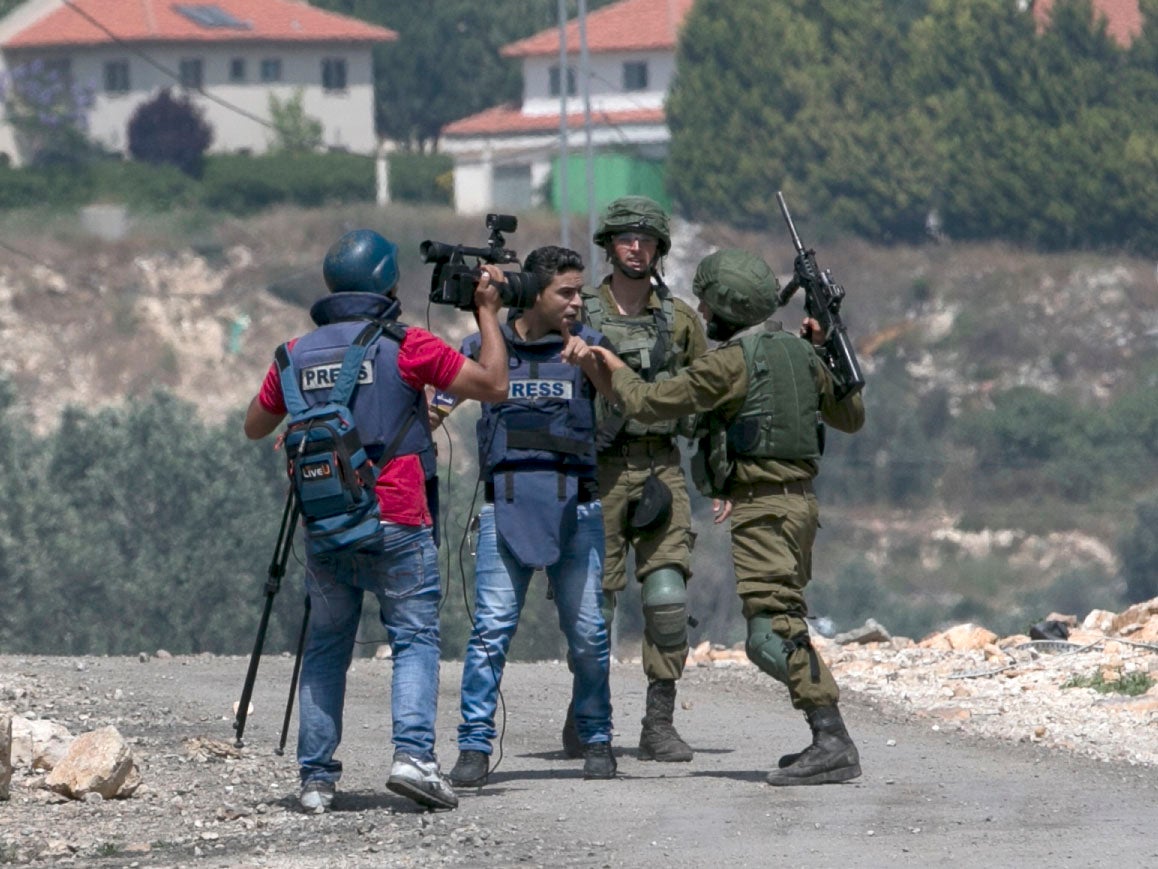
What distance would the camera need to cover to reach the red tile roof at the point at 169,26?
76.8 m

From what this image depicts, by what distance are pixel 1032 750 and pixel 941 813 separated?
1.88 meters

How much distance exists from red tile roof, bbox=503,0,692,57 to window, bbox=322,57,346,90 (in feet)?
17.7

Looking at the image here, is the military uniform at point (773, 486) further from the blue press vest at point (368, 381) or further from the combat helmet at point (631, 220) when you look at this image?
the blue press vest at point (368, 381)

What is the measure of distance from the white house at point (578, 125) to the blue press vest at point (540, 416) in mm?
63043

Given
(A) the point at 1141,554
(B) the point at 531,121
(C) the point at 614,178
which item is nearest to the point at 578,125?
(B) the point at 531,121

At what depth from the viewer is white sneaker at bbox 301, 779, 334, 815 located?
22.6 feet

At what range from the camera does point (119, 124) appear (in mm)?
74750

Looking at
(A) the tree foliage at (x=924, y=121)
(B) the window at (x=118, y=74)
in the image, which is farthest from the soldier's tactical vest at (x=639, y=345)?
(B) the window at (x=118, y=74)

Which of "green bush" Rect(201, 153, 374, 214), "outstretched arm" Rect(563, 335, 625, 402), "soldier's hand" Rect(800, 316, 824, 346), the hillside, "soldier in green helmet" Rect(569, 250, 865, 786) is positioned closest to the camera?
"outstretched arm" Rect(563, 335, 625, 402)

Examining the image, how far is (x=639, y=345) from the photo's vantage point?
8.02 meters

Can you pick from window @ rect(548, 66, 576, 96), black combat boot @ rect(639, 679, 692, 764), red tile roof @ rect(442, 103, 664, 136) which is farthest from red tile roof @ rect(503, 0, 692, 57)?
black combat boot @ rect(639, 679, 692, 764)

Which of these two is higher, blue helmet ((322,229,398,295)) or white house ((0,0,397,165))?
white house ((0,0,397,165))

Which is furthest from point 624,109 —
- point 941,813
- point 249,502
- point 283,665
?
point 941,813

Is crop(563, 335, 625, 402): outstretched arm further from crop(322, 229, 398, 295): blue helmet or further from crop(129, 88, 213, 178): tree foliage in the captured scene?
crop(129, 88, 213, 178): tree foliage
